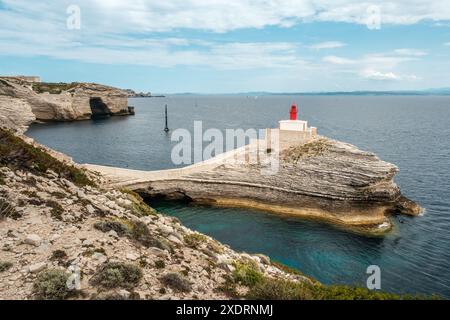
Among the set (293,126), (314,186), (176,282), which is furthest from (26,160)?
(293,126)

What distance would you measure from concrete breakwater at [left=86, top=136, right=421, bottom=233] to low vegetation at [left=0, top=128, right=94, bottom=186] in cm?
1357

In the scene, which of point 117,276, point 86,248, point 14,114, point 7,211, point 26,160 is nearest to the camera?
point 117,276

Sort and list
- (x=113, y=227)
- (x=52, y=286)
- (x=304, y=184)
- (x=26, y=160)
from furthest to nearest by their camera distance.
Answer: (x=304, y=184)
(x=26, y=160)
(x=113, y=227)
(x=52, y=286)

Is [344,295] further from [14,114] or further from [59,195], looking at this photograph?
[14,114]

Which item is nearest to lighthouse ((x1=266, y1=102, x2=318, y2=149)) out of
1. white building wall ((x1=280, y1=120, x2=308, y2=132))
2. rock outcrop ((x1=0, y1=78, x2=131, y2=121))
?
white building wall ((x1=280, y1=120, x2=308, y2=132))

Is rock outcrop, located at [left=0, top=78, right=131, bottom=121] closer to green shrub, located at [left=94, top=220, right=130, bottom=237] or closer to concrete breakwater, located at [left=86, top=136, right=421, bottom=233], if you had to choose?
concrete breakwater, located at [left=86, top=136, right=421, bottom=233]

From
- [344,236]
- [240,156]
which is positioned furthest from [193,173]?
[344,236]

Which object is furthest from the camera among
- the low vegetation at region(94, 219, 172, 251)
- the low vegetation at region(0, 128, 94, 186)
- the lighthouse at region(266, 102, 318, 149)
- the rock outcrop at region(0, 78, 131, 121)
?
the rock outcrop at region(0, 78, 131, 121)

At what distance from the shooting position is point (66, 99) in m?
112

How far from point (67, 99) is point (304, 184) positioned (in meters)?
97.9

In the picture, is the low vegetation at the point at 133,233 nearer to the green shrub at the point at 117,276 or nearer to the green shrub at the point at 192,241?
the green shrub at the point at 192,241

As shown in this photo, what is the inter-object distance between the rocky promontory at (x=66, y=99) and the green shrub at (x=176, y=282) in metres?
86.9

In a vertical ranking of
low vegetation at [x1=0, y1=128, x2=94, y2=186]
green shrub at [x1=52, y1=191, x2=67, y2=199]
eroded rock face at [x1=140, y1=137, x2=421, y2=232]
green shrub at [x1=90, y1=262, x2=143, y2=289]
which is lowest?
eroded rock face at [x1=140, y1=137, x2=421, y2=232]

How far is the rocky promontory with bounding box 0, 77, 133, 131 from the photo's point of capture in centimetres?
9781
